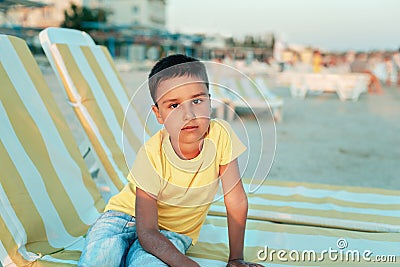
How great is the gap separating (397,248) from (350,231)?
25cm

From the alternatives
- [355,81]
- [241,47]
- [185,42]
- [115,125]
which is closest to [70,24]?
[185,42]

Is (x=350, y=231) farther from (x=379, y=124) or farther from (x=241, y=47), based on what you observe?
(x=241, y=47)

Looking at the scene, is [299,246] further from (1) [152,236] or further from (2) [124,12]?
(2) [124,12]

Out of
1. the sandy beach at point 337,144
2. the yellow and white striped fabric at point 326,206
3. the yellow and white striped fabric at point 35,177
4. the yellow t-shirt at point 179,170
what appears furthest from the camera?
the sandy beach at point 337,144

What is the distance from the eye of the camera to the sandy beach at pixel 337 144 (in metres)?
4.55

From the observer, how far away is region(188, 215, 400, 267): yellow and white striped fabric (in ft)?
6.07

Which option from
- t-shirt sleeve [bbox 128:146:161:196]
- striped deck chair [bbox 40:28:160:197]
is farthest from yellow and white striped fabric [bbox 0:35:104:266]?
t-shirt sleeve [bbox 128:146:161:196]

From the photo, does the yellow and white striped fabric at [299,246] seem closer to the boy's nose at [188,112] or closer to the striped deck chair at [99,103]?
the boy's nose at [188,112]

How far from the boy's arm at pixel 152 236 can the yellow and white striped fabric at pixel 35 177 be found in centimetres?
32

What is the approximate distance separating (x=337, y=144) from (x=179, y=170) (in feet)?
16.0

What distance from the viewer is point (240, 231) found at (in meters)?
1.73

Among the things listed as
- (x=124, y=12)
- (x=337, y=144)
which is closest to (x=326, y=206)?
(x=337, y=144)

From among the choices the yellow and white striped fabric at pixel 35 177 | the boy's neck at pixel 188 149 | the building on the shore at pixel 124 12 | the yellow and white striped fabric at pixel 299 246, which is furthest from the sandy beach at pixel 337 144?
the building on the shore at pixel 124 12

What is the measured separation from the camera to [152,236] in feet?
5.28
